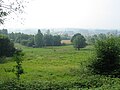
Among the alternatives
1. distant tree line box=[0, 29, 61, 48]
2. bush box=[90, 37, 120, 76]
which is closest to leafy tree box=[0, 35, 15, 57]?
distant tree line box=[0, 29, 61, 48]

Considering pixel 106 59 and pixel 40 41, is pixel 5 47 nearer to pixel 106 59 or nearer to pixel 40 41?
pixel 106 59

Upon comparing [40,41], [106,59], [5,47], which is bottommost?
[40,41]

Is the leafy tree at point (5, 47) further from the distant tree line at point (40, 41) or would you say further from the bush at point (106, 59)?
the bush at point (106, 59)

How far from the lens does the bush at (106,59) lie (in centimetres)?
3434

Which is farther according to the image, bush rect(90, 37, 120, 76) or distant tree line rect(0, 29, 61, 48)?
distant tree line rect(0, 29, 61, 48)

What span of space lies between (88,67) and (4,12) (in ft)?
55.2

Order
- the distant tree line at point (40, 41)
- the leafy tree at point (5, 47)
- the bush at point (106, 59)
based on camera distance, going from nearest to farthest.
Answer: the bush at point (106, 59) < the leafy tree at point (5, 47) < the distant tree line at point (40, 41)

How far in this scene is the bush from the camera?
34.3 meters

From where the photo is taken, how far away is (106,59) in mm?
34531

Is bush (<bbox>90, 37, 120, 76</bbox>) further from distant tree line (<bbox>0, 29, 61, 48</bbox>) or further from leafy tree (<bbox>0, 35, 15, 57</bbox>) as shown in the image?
distant tree line (<bbox>0, 29, 61, 48</bbox>)

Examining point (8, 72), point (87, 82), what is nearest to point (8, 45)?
point (8, 72)

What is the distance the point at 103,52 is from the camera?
34.5 meters

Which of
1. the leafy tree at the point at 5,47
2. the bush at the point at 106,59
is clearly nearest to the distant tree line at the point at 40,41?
the leafy tree at the point at 5,47

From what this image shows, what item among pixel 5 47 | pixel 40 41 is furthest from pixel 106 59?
pixel 40 41
